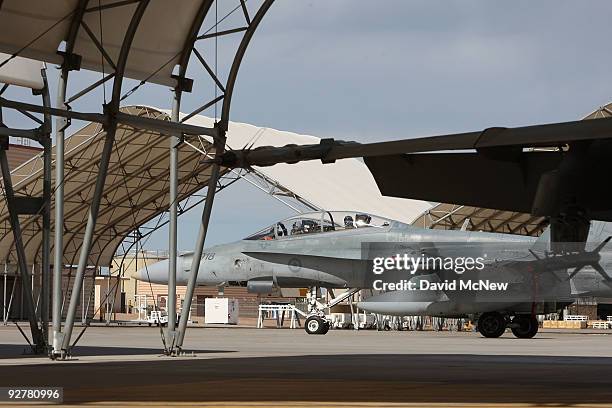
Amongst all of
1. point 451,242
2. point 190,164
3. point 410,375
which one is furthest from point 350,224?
point 410,375

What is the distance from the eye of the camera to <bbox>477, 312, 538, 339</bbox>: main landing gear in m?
28.5

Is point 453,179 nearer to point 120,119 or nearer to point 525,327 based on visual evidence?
point 120,119

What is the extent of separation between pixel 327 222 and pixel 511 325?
6.07 metres

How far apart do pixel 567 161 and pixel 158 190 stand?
37656 millimetres

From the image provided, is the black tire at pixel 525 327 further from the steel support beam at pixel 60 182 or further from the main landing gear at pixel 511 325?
the steel support beam at pixel 60 182

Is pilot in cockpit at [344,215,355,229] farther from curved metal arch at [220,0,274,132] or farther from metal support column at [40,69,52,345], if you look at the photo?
curved metal arch at [220,0,274,132]

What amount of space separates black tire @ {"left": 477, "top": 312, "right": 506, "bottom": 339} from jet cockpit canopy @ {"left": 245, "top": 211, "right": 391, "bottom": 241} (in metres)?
3.92

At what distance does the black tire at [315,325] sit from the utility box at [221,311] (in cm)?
1965

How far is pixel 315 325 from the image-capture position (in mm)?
31188

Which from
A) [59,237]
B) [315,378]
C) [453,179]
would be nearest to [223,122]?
[59,237]

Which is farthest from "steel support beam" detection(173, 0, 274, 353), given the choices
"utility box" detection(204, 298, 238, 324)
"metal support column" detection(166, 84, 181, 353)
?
"utility box" detection(204, 298, 238, 324)

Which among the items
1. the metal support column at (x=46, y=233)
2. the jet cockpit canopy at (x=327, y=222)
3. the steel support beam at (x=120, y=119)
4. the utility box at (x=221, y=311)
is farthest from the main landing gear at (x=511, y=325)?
the utility box at (x=221, y=311)

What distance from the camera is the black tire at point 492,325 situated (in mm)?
28531

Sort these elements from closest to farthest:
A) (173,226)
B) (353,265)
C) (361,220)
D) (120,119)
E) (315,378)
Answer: (315,378) → (120,119) → (173,226) → (361,220) → (353,265)
